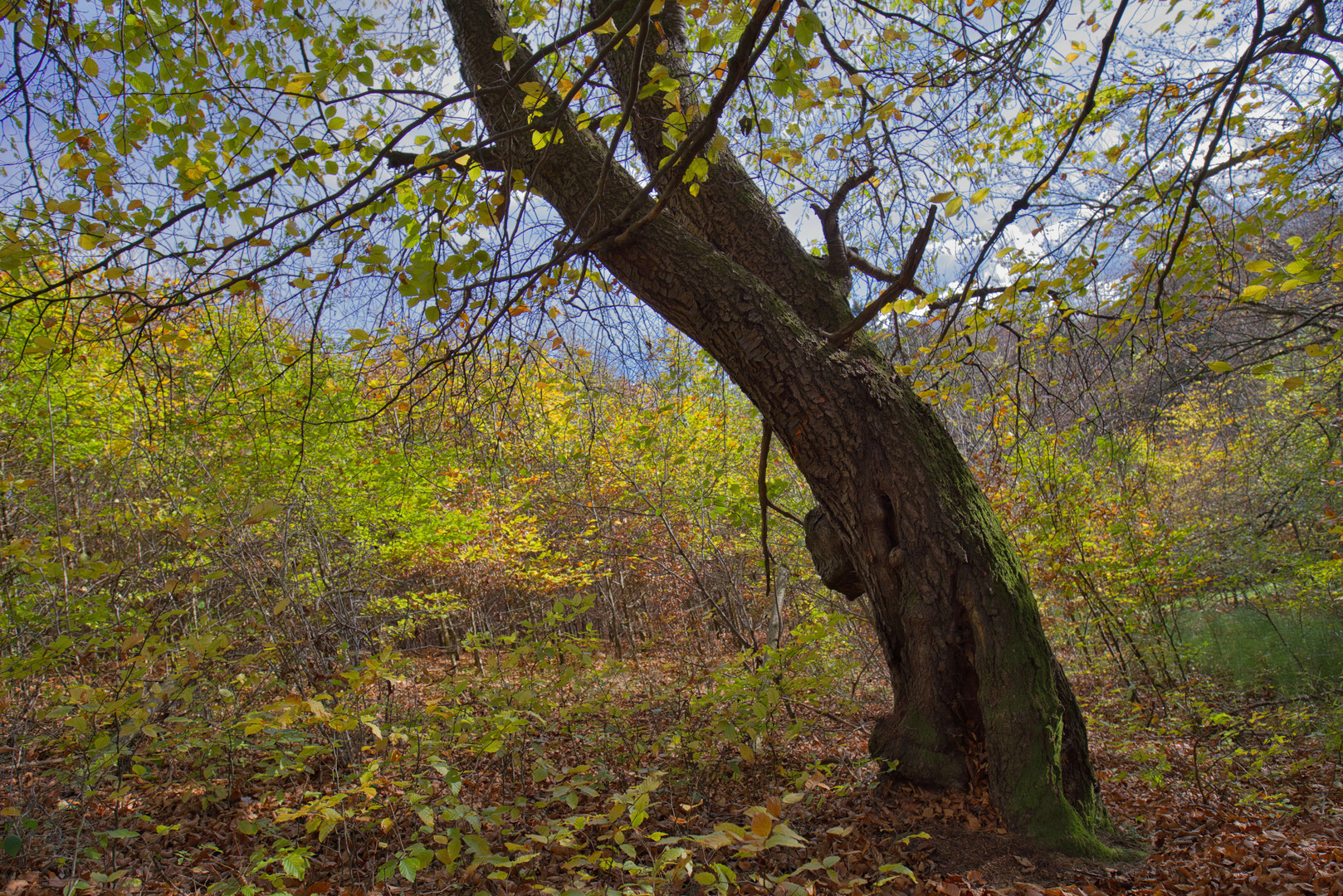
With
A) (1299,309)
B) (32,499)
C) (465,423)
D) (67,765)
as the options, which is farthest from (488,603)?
(1299,309)

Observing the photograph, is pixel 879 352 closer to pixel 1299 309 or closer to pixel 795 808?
pixel 795 808

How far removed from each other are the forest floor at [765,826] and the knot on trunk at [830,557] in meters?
0.78

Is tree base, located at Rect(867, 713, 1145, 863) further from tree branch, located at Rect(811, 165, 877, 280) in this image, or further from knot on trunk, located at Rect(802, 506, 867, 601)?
tree branch, located at Rect(811, 165, 877, 280)

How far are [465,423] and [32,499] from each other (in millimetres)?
6637

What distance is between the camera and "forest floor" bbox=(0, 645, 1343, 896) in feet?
7.09

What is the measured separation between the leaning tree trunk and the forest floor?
0.75ft

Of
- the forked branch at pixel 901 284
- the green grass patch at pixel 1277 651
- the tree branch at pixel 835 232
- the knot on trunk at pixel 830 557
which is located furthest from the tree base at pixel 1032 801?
the green grass patch at pixel 1277 651

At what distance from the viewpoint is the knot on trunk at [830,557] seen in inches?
113

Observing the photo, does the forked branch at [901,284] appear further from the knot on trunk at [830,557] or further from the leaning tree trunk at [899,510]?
the knot on trunk at [830,557]

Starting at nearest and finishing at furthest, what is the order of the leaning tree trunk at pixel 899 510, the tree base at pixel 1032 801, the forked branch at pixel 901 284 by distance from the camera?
the forked branch at pixel 901 284 → the tree base at pixel 1032 801 → the leaning tree trunk at pixel 899 510

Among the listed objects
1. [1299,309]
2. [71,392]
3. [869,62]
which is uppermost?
[869,62]

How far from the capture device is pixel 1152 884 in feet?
7.22

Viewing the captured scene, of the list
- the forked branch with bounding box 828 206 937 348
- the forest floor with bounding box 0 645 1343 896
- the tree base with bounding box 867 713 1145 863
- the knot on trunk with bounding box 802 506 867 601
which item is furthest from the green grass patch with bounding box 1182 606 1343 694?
the forked branch with bounding box 828 206 937 348

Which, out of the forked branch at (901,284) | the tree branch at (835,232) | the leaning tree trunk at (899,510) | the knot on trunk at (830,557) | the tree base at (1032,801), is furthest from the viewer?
the tree branch at (835,232)
